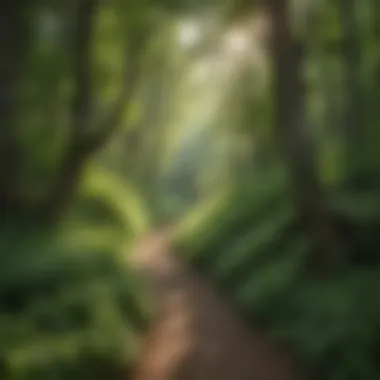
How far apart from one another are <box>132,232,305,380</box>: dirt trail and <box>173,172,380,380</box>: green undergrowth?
0.42 ft

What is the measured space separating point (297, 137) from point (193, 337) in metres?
1.40

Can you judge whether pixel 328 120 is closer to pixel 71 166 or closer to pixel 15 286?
pixel 71 166

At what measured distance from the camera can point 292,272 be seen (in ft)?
13.3

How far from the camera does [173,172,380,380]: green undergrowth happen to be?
3.50 metres

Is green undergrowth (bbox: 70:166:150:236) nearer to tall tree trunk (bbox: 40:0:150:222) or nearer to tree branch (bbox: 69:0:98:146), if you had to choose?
tall tree trunk (bbox: 40:0:150:222)

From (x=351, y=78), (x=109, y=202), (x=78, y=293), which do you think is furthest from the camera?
(x=351, y=78)

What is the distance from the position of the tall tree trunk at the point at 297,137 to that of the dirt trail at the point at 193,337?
0.66 metres

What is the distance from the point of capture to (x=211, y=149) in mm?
4156

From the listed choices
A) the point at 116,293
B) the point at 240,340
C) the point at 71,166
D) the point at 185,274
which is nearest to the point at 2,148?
the point at 71,166

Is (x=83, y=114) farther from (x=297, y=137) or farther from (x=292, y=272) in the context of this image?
(x=292, y=272)

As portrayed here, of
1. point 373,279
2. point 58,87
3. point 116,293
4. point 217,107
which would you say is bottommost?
point 373,279

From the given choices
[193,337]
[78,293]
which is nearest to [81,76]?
[78,293]

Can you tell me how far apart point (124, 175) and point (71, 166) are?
0.33 metres

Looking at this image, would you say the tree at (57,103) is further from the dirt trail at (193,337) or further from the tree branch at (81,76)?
the dirt trail at (193,337)
